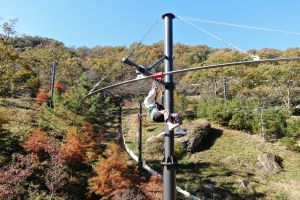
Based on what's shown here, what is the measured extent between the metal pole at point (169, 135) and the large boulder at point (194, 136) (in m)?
31.9

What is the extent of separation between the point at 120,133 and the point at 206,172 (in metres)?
16.4

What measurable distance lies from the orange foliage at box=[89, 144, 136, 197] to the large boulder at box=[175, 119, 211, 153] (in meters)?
12.8

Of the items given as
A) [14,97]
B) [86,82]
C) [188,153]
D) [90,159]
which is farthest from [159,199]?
[14,97]

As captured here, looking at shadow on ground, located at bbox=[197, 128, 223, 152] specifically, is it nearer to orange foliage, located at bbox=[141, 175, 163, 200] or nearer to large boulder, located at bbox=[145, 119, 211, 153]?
large boulder, located at bbox=[145, 119, 211, 153]

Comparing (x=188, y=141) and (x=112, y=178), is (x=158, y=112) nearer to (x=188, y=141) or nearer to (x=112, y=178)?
(x=112, y=178)

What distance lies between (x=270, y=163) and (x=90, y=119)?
17.1m

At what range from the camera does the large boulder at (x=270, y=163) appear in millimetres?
31000

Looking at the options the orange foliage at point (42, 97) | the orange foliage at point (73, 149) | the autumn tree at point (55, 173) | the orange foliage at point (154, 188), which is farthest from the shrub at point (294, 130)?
the orange foliage at point (42, 97)

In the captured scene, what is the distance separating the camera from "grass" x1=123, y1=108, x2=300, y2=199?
28125 mm

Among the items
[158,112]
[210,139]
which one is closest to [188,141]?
[210,139]

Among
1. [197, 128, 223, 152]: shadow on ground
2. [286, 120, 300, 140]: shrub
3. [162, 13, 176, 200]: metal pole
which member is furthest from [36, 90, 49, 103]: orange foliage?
[162, 13, 176, 200]: metal pole

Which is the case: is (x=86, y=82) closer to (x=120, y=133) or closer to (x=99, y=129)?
(x=99, y=129)

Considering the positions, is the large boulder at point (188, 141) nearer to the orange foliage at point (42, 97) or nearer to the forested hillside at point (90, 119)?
the forested hillside at point (90, 119)

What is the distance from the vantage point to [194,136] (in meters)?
37.8
